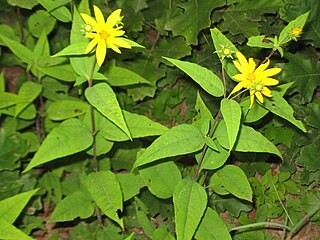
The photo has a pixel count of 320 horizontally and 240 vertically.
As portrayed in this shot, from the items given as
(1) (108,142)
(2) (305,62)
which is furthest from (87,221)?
(2) (305,62)

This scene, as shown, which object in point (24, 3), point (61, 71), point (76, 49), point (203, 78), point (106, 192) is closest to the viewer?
point (203, 78)

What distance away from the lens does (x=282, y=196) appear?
2256 millimetres

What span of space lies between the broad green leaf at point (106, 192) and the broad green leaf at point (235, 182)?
404 mm

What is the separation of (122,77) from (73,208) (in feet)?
1.95

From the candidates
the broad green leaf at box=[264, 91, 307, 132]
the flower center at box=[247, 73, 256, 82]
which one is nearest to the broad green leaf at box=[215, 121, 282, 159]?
the broad green leaf at box=[264, 91, 307, 132]

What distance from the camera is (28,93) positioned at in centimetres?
234

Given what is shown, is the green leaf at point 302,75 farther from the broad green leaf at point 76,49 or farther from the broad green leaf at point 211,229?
the broad green leaf at point 76,49

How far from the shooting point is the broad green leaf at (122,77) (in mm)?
2154

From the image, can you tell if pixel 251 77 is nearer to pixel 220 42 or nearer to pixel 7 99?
pixel 220 42

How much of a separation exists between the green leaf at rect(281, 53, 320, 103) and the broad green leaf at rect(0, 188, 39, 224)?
115 centimetres

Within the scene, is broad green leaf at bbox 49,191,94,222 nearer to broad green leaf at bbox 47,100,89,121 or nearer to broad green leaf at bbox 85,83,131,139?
broad green leaf at bbox 47,100,89,121

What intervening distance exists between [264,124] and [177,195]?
710mm

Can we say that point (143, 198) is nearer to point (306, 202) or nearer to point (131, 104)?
A: point (131, 104)

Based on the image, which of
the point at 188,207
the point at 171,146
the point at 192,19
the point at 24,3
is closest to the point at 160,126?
the point at 171,146
